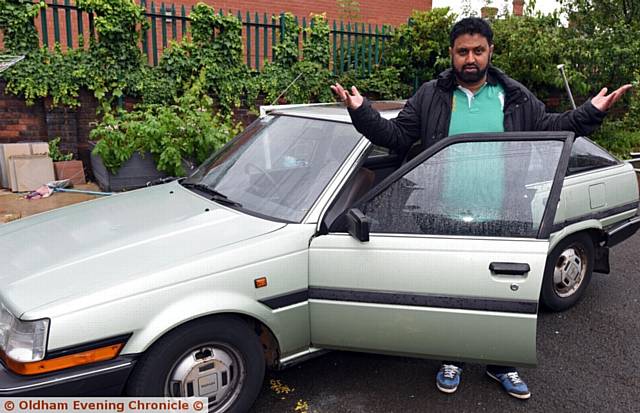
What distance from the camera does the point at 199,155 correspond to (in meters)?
7.00

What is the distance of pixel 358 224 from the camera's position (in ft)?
8.86

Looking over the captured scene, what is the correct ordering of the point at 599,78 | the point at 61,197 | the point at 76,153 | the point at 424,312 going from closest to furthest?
the point at 424,312
the point at 61,197
the point at 76,153
the point at 599,78

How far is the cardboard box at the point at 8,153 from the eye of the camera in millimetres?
7473

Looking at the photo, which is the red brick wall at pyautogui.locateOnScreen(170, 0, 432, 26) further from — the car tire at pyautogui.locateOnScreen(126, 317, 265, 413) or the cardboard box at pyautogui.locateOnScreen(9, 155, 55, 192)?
the car tire at pyautogui.locateOnScreen(126, 317, 265, 413)

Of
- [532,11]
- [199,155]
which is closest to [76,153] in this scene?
[199,155]

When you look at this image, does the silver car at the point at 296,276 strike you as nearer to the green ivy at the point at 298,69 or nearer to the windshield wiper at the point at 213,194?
the windshield wiper at the point at 213,194

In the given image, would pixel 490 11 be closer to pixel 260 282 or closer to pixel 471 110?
pixel 471 110

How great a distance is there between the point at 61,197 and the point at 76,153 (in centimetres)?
137

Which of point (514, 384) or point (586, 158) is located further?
point (586, 158)

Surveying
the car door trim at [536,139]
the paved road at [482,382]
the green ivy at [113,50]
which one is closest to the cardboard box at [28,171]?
the green ivy at [113,50]

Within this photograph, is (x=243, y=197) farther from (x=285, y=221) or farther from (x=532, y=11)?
(x=532, y=11)

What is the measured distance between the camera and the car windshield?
122 inches

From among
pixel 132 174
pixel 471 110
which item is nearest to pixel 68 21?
pixel 132 174

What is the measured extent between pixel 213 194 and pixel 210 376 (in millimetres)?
1196
